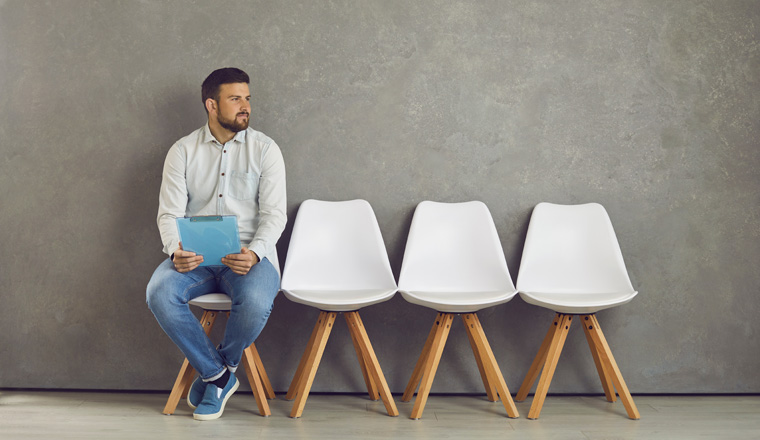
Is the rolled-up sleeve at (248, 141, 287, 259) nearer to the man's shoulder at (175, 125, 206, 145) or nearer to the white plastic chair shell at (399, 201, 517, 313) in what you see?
the man's shoulder at (175, 125, 206, 145)

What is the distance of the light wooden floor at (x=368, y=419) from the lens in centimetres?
226

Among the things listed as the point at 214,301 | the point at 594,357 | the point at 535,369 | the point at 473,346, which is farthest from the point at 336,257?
the point at 594,357

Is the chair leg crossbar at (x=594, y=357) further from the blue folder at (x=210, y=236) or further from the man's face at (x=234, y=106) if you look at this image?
the man's face at (x=234, y=106)

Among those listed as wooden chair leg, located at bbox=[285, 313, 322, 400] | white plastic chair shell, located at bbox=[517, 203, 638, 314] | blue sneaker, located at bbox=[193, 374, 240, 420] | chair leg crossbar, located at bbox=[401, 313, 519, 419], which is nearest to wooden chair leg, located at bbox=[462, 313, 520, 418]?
chair leg crossbar, located at bbox=[401, 313, 519, 419]

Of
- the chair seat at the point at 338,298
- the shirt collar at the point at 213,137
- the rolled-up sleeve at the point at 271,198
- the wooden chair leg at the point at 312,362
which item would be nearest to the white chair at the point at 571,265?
the chair seat at the point at 338,298

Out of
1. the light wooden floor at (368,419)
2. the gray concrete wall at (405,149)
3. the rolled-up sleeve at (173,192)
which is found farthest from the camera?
the gray concrete wall at (405,149)

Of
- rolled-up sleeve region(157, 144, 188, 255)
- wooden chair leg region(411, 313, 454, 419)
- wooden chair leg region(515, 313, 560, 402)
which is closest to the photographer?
wooden chair leg region(411, 313, 454, 419)

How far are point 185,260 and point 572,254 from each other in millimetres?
1662

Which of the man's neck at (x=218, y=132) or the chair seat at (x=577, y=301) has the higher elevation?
the man's neck at (x=218, y=132)

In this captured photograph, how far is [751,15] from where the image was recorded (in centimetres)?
289

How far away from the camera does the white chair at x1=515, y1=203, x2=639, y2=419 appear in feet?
8.68

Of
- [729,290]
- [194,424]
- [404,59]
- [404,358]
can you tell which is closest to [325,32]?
[404,59]

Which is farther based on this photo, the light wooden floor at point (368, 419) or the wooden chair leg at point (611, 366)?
the wooden chair leg at point (611, 366)

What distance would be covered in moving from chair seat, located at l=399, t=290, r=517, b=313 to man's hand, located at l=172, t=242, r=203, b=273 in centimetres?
81
